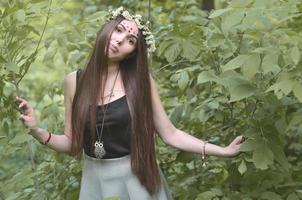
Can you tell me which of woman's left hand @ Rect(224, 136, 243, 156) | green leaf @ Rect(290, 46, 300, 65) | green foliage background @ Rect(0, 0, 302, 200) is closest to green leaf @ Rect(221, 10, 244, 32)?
green foliage background @ Rect(0, 0, 302, 200)

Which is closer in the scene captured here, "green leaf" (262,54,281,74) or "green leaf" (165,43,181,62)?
"green leaf" (262,54,281,74)

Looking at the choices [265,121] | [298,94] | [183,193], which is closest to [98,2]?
[183,193]

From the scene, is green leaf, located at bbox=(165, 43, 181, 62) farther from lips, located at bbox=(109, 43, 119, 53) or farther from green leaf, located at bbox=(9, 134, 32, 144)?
green leaf, located at bbox=(9, 134, 32, 144)

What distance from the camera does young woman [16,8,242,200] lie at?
2.20 m

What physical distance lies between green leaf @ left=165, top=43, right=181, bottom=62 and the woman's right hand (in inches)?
27.4

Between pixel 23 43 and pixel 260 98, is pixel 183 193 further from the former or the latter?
pixel 23 43

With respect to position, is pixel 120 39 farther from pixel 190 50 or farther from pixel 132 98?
pixel 190 50

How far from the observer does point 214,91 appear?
8.76 feet

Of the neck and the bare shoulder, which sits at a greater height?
the neck

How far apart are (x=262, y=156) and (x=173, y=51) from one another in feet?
2.26

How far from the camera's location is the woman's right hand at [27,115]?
2172 millimetres

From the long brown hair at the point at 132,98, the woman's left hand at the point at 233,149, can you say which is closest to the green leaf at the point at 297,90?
the woman's left hand at the point at 233,149

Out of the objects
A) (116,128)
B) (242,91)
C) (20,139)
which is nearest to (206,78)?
(242,91)

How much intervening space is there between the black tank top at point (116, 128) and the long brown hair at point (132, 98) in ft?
0.07
